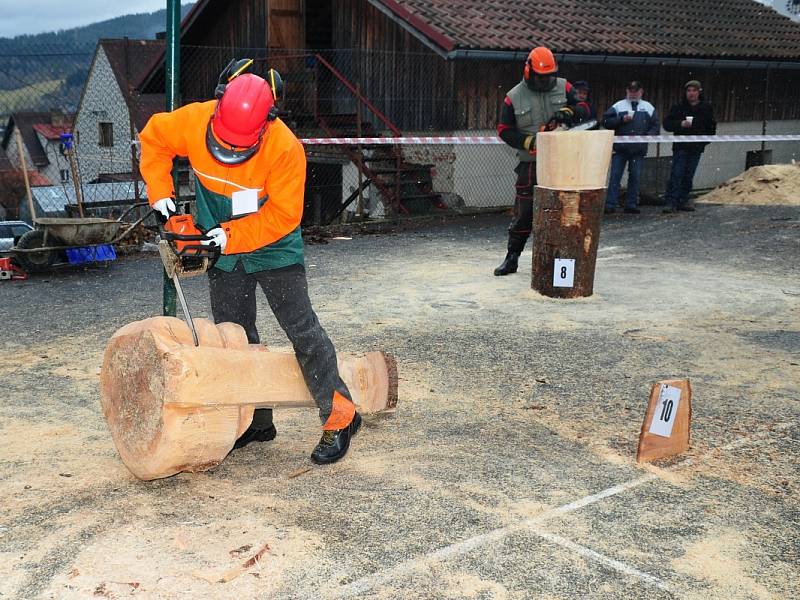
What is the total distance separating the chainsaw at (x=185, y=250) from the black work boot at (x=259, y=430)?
65 centimetres

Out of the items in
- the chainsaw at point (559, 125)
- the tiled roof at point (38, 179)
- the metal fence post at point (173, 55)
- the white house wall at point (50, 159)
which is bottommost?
the tiled roof at point (38, 179)

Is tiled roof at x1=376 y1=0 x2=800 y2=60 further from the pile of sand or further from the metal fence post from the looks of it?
the metal fence post

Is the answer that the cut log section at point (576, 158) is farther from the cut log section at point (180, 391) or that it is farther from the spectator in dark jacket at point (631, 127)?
the spectator in dark jacket at point (631, 127)

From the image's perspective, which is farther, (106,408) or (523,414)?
(523,414)

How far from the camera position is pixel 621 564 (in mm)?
3092

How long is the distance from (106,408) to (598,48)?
14554 mm

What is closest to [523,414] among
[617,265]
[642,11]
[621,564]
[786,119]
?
[621,564]

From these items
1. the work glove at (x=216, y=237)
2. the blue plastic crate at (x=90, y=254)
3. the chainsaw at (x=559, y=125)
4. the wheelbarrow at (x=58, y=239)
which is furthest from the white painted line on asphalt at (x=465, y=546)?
the blue plastic crate at (x=90, y=254)

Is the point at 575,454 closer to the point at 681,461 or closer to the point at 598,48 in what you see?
the point at 681,461

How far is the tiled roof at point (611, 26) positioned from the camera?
48.9 feet

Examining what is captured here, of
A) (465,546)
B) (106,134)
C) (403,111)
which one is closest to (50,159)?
(106,134)

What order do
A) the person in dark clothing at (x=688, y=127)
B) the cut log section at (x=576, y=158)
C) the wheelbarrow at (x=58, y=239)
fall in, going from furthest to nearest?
the person in dark clothing at (x=688, y=127) < the wheelbarrow at (x=58, y=239) < the cut log section at (x=576, y=158)

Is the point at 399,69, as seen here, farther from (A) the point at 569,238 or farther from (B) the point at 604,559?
(B) the point at 604,559

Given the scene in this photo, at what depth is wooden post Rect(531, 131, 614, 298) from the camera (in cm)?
721
